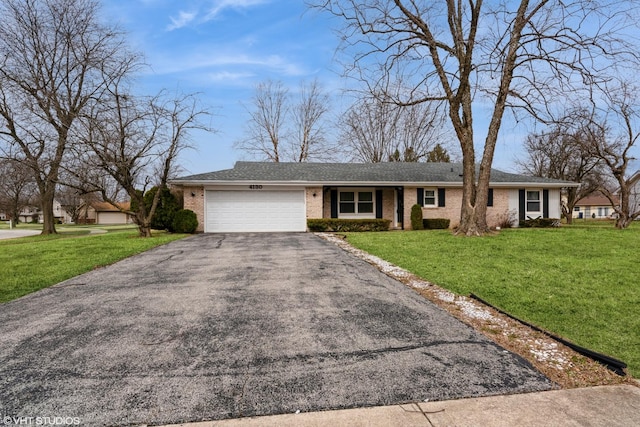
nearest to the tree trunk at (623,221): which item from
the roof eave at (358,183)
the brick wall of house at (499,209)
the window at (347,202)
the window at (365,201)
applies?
the roof eave at (358,183)

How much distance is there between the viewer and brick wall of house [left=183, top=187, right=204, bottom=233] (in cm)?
1625

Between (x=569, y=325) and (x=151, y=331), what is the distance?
4742 millimetres

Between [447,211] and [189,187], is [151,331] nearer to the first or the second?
[189,187]

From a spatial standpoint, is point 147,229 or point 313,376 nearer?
point 313,376

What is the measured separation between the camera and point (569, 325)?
3.97 meters

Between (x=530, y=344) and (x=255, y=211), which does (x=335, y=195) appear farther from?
(x=530, y=344)

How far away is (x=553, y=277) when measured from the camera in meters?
6.20

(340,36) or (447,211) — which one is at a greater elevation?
(340,36)

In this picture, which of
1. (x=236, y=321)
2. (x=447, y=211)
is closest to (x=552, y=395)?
(x=236, y=321)

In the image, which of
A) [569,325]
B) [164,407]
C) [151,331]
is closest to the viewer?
[164,407]

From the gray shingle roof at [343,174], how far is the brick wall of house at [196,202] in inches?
24.9

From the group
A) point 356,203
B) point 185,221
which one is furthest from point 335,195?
point 185,221

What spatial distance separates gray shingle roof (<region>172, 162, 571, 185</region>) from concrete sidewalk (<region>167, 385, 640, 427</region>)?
47.5 feet

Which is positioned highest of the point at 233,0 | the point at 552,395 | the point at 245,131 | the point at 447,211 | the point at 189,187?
the point at 245,131
